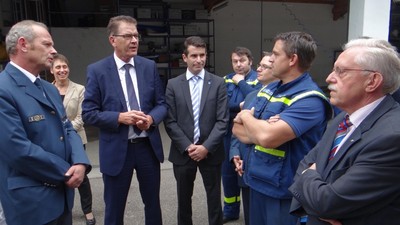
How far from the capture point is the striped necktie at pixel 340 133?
5.16 ft

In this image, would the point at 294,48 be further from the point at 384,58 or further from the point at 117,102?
the point at 117,102

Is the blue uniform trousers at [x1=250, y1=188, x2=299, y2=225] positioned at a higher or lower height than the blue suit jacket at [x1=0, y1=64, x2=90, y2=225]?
lower

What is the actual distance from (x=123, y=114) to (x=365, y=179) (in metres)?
1.79

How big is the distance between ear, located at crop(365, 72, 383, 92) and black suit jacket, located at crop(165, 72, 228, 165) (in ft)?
5.37

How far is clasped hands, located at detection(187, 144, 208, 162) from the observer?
287 centimetres

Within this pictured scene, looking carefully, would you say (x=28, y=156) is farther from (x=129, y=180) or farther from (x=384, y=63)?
(x=384, y=63)

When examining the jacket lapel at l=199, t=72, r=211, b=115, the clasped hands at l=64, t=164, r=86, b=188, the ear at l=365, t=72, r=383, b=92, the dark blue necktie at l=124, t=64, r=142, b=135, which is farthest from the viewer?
the jacket lapel at l=199, t=72, r=211, b=115

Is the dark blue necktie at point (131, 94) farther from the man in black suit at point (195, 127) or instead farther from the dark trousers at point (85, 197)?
the dark trousers at point (85, 197)

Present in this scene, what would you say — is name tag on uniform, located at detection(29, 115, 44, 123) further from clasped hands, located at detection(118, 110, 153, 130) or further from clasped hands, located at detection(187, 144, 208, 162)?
clasped hands, located at detection(187, 144, 208, 162)

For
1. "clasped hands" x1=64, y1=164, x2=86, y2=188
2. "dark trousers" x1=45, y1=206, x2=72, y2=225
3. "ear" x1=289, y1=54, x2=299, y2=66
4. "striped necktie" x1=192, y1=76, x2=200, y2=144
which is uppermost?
"ear" x1=289, y1=54, x2=299, y2=66

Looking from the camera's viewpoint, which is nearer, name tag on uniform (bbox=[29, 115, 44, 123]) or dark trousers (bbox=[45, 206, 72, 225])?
name tag on uniform (bbox=[29, 115, 44, 123])

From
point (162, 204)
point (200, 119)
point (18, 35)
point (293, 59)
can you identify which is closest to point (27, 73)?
point (18, 35)

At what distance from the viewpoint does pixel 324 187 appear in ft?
Answer: 4.53

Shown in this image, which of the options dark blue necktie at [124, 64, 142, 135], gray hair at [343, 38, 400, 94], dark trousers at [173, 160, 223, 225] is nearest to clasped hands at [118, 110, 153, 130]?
dark blue necktie at [124, 64, 142, 135]
